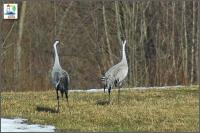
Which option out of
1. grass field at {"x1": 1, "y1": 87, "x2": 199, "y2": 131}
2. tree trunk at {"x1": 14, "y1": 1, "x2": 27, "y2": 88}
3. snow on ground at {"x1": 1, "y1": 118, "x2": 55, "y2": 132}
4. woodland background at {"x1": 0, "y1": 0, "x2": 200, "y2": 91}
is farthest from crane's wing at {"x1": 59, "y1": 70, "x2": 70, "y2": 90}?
woodland background at {"x1": 0, "y1": 0, "x2": 200, "y2": 91}

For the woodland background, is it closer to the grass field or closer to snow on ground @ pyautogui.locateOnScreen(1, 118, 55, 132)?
the grass field

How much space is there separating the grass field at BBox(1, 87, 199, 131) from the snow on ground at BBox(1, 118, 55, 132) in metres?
0.24

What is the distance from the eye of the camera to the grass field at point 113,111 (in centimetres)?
1165

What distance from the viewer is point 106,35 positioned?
106 ft

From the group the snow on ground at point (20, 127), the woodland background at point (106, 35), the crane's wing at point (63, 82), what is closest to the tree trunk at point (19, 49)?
the woodland background at point (106, 35)

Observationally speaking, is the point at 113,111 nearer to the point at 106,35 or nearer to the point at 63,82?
the point at 63,82

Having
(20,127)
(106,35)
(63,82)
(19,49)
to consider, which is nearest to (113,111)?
(63,82)

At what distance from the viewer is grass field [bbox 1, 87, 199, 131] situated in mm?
11648

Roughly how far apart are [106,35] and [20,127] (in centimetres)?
2143

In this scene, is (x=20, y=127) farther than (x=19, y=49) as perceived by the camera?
No

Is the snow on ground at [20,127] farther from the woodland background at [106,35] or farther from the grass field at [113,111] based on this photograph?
the woodland background at [106,35]

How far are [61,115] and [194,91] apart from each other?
21.5 feet

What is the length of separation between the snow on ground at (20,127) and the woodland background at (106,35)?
60.1ft

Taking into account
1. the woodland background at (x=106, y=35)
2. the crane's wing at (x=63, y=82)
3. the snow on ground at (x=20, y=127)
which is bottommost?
the snow on ground at (x=20, y=127)
